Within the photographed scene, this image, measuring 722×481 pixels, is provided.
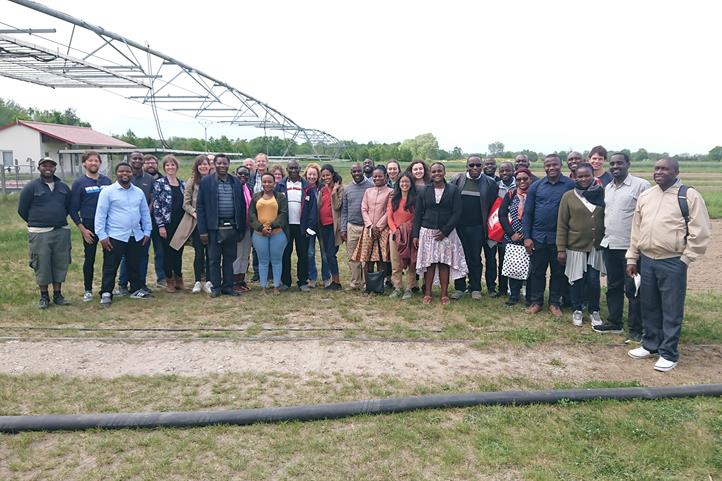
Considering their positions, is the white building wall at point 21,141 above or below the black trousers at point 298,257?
above

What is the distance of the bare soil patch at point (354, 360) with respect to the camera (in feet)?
14.7

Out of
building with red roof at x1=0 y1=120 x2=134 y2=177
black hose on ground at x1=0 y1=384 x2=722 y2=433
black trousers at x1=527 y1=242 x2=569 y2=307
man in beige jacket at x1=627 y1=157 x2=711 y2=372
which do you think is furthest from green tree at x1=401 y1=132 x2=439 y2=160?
black hose on ground at x1=0 y1=384 x2=722 y2=433

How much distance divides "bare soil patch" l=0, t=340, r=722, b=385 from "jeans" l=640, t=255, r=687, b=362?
215mm

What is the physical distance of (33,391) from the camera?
4082mm

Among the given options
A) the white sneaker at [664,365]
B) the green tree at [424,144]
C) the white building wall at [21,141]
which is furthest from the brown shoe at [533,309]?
the green tree at [424,144]

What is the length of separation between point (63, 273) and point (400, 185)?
423 centimetres

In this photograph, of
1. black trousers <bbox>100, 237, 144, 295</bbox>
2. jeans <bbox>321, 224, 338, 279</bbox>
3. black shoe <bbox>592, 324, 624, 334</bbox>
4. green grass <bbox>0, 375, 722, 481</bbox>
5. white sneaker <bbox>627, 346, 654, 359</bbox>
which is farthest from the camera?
jeans <bbox>321, 224, 338, 279</bbox>

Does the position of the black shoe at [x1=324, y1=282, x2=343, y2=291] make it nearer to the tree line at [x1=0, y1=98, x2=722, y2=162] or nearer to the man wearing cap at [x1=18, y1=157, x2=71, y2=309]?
the man wearing cap at [x1=18, y1=157, x2=71, y2=309]

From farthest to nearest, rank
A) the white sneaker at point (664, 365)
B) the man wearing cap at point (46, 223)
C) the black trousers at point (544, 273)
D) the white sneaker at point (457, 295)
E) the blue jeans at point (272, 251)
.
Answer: the blue jeans at point (272, 251)
the white sneaker at point (457, 295)
the man wearing cap at point (46, 223)
the black trousers at point (544, 273)
the white sneaker at point (664, 365)

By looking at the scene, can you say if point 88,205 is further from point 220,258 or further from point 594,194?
point 594,194

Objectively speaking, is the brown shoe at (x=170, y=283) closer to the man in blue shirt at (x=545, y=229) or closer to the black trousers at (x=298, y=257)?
the black trousers at (x=298, y=257)

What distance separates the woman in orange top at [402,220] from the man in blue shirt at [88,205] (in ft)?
12.0

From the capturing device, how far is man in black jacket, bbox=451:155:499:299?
6.73 m

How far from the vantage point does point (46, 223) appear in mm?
6277
